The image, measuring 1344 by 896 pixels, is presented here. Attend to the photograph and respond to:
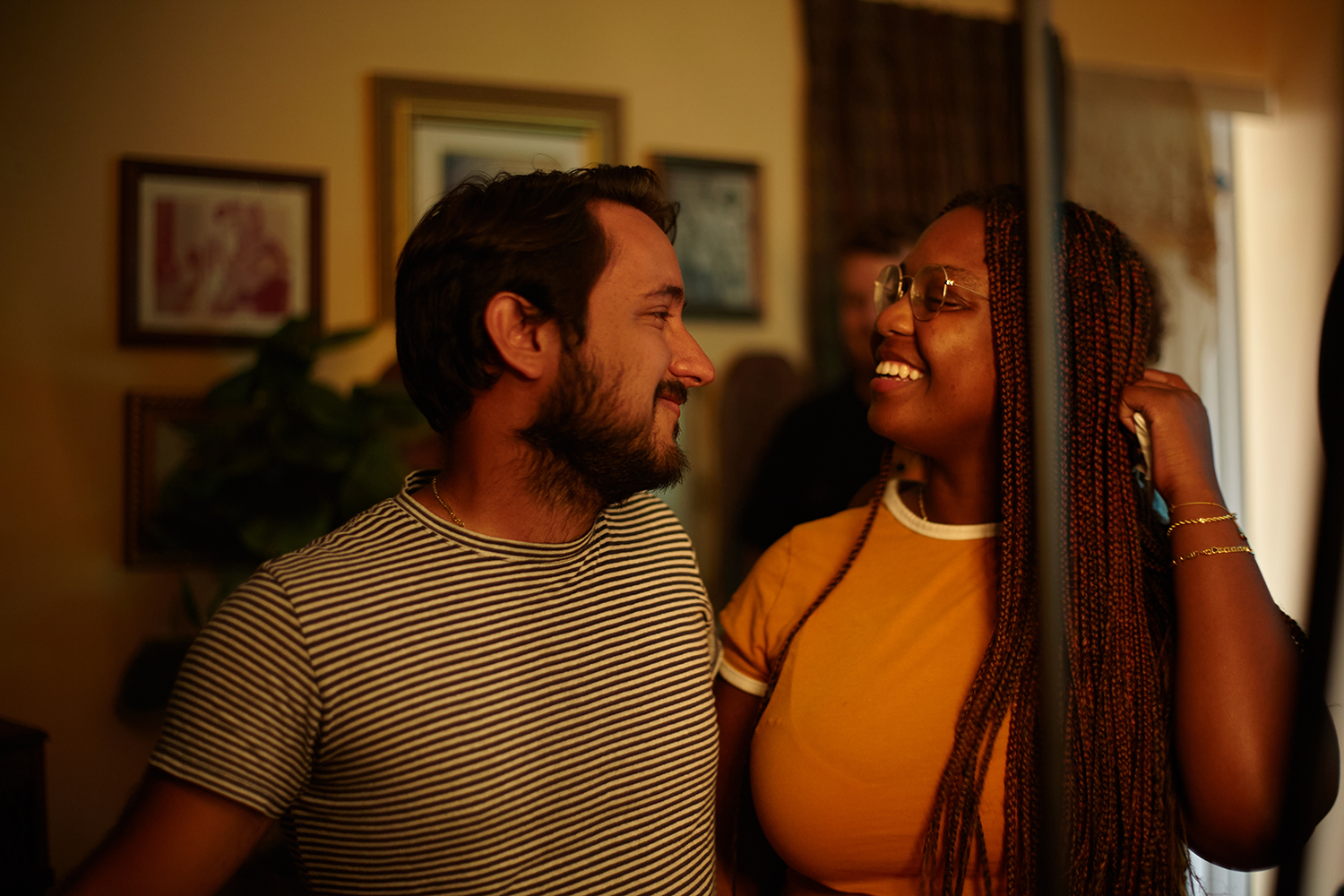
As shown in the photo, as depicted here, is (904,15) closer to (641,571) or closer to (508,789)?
(641,571)

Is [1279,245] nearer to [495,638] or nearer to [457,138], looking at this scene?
[457,138]

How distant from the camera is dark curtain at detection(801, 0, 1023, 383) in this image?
292 cm

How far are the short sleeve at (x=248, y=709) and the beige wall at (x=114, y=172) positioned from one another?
1.85 m

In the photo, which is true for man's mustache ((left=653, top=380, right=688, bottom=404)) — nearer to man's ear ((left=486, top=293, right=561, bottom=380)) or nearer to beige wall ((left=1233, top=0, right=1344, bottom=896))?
man's ear ((left=486, top=293, right=561, bottom=380))

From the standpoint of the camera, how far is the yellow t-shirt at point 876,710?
3.45 ft

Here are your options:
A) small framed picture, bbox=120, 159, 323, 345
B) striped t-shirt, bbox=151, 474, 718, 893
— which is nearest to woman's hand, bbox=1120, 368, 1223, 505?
striped t-shirt, bbox=151, 474, 718, 893

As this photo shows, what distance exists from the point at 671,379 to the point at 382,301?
1.76m

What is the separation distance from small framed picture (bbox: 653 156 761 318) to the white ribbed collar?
164 centimetres

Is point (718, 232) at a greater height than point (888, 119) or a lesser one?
lesser

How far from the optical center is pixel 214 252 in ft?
8.31

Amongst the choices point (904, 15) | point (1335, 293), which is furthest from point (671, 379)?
point (904, 15)

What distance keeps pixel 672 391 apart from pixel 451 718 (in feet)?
1.41

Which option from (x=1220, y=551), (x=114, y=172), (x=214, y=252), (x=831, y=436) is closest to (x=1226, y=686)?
(x=1220, y=551)

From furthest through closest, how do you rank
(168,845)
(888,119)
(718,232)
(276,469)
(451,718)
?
(888,119) < (718,232) < (276,469) < (451,718) < (168,845)
